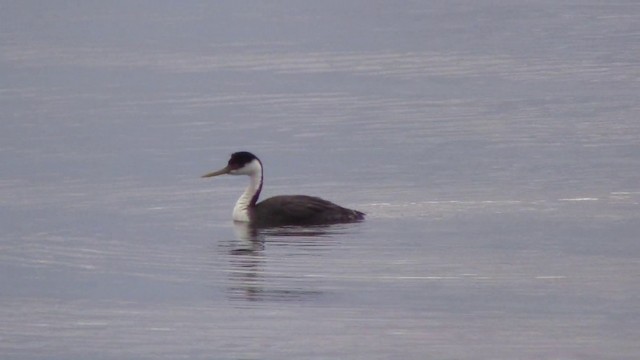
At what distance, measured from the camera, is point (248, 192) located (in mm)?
17328

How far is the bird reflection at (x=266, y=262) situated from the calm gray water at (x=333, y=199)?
3 cm

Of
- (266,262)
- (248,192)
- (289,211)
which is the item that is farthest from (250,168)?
(266,262)

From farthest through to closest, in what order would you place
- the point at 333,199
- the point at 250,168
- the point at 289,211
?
the point at 333,199 → the point at 250,168 → the point at 289,211

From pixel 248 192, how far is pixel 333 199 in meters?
1.06

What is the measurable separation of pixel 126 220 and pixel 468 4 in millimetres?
35063

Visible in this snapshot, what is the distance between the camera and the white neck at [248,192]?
17016 mm

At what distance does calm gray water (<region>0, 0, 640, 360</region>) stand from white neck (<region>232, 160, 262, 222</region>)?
0.15m

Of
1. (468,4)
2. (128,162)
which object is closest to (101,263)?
(128,162)

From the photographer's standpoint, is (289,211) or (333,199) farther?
(333,199)

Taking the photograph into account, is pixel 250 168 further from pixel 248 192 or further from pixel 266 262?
pixel 266 262

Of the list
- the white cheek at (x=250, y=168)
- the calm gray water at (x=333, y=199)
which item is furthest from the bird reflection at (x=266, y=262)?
the white cheek at (x=250, y=168)

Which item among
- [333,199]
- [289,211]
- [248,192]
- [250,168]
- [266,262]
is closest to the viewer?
[266,262]

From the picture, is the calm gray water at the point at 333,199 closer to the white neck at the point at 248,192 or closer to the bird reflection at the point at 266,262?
the bird reflection at the point at 266,262

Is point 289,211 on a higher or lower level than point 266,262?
higher
